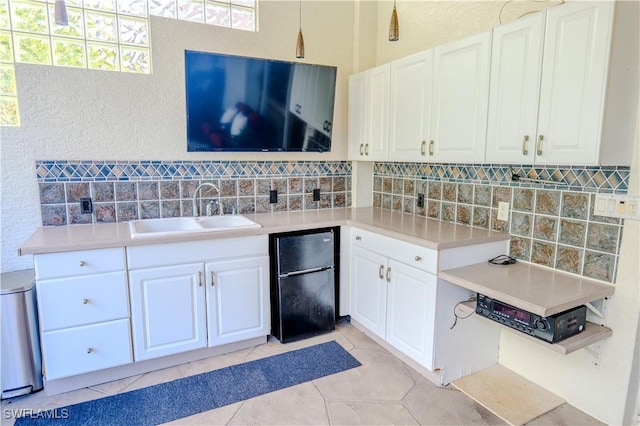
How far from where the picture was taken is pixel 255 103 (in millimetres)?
2865

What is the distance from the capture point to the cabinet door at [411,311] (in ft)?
7.56

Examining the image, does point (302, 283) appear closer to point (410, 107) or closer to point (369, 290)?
point (369, 290)

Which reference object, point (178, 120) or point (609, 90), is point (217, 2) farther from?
point (609, 90)

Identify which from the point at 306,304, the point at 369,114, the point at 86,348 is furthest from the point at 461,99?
the point at 86,348

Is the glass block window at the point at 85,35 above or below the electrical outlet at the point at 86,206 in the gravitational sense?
above

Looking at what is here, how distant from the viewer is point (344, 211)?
3.39 meters

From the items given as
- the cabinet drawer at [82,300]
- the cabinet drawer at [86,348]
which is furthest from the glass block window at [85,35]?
the cabinet drawer at [86,348]

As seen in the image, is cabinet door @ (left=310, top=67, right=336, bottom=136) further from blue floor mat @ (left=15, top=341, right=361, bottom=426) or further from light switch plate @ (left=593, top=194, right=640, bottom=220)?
light switch plate @ (left=593, top=194, right=640, bottom=220)

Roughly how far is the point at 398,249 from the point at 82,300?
6.32ft

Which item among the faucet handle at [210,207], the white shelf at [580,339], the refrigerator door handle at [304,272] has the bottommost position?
the white shelf at [580,339]

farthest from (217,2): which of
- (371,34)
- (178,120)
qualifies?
(371,34)

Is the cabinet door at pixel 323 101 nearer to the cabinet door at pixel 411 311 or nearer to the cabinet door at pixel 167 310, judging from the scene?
the cabinet door at pixel 411 311

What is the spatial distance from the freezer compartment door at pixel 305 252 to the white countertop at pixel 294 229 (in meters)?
0.08

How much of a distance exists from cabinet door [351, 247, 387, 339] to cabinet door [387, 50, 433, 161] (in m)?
0.79
